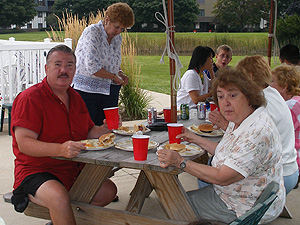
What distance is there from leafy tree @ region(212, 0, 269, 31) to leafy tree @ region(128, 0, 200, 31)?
10.8 ft

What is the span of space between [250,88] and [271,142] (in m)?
0.36

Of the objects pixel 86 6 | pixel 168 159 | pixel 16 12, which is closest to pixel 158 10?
pixel 86 6

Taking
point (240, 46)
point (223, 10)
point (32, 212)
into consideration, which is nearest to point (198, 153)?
point (32, 212)

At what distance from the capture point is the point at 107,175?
8.68 feet

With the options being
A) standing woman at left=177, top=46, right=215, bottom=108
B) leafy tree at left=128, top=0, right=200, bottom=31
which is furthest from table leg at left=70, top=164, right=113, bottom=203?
leafy tree at left=128, top=0, right=200, bottom=31

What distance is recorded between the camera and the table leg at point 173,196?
2.38 metres

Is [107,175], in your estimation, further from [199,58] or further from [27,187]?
[199,58]

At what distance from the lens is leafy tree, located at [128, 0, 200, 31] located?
138 ft

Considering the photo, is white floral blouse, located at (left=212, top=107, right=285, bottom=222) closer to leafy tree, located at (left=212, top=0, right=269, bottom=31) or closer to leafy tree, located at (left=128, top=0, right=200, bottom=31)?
leafy tree, located at (left=128, top=0, right=200, bottom=31)

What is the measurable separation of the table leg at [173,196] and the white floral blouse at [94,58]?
1.88 m

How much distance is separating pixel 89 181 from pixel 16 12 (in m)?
54.0

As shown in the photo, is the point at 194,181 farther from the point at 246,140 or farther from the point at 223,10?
the point at 223,10

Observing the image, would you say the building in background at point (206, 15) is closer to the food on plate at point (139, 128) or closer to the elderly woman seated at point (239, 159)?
the food on plate at point (139, 128)

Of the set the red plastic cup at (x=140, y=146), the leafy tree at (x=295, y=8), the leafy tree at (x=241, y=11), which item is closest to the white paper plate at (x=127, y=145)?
the red plastic cup at (x=140, y=146)
